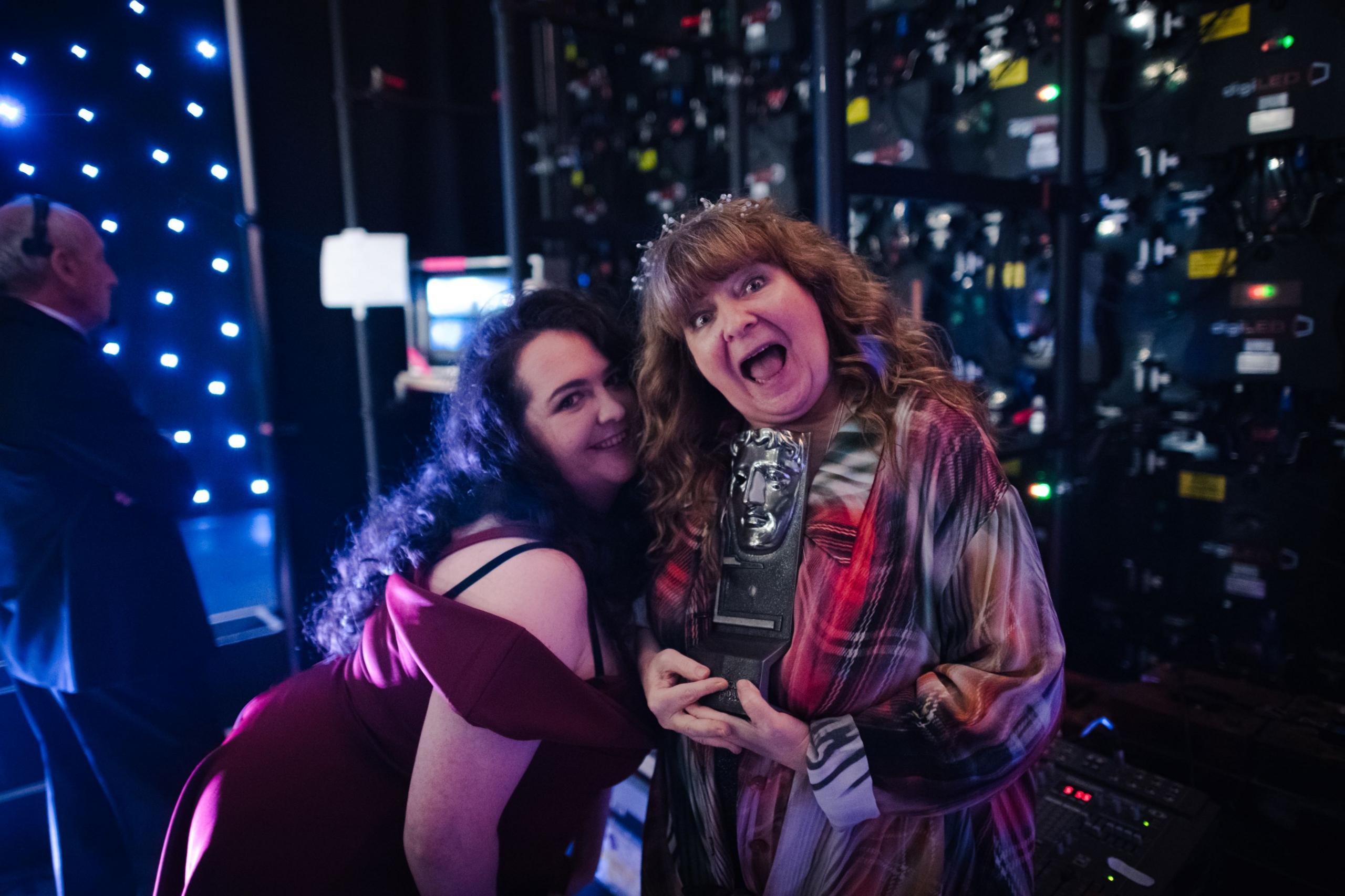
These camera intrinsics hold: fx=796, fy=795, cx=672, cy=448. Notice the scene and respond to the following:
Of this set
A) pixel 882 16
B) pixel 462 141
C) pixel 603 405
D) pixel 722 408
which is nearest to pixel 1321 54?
pixel 882 16

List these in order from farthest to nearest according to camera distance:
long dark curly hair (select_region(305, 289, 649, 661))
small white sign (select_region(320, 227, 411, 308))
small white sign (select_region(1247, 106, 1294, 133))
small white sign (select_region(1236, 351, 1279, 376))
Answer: small white sign (select_region(320, 227, 411, 308)), small white sign (select_region(1236, 351, 1279, 376)), small white sign (select_region(1247, 106, 1294, 133)), long dark curly hair (select_region(305, 289, 649, 661))

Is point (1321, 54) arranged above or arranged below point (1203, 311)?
above

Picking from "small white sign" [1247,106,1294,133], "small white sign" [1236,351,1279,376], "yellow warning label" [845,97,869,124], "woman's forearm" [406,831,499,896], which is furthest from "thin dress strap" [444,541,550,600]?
"yellow warning label" [845,97,869,124]

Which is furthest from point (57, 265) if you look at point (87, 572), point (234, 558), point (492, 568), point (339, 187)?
point (234, 558)

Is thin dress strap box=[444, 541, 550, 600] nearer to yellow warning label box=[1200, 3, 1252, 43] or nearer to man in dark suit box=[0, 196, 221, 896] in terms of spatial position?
man in dark suit box=[0, 196, 221, 896]

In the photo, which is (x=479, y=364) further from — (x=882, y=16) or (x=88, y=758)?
(x=882, y=16)

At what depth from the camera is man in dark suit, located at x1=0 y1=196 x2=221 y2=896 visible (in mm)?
2020

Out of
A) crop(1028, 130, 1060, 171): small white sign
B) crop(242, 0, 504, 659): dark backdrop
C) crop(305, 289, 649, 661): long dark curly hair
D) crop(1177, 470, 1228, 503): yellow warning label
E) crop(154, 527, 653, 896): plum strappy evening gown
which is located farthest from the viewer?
crop(242, 0, 504, 659): dark backdrop

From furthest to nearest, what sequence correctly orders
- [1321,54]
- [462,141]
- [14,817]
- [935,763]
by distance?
[462,141]
[14,817]
[1321,54]
[935,763]

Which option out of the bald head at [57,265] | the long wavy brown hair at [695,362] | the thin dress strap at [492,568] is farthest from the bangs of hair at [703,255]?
the bald head at [57,265]

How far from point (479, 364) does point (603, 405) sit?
0.23 m

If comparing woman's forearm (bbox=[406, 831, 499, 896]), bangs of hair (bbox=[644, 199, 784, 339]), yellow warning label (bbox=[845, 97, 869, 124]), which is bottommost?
woman's forearm (bbox=[406, 831, 499, 896])

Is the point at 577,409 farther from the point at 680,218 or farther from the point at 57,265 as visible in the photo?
the point at 57,265

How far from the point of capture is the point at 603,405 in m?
1.31
